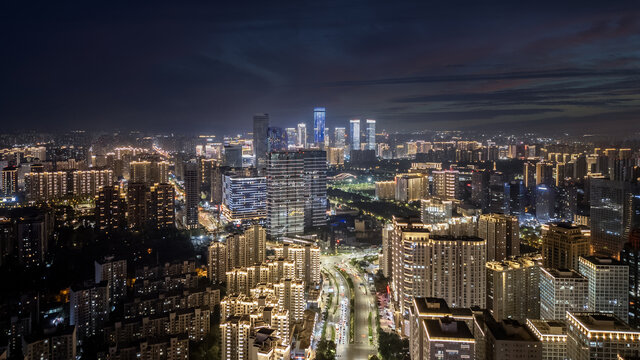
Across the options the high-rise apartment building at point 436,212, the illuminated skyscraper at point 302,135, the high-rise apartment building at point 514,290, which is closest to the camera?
the high-rise apartment building at point 514,290

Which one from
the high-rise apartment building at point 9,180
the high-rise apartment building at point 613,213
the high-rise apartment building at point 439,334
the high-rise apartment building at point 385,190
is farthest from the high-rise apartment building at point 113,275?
the high-rise apartment building at point 385,190

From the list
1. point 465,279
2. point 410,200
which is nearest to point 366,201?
point 410,200

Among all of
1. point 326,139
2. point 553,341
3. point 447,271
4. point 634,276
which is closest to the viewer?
point 553,341

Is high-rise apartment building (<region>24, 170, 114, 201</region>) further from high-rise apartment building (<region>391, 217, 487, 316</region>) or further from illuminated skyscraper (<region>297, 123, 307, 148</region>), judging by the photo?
illuminated skyscraper (<region>297, 123, 307, 148</region>)

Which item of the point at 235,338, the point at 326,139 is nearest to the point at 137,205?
the point at 235,338

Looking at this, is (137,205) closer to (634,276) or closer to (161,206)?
(161,206)

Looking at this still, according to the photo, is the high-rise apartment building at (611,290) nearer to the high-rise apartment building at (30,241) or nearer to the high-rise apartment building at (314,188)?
the high-rise apartment building at (314,188)
